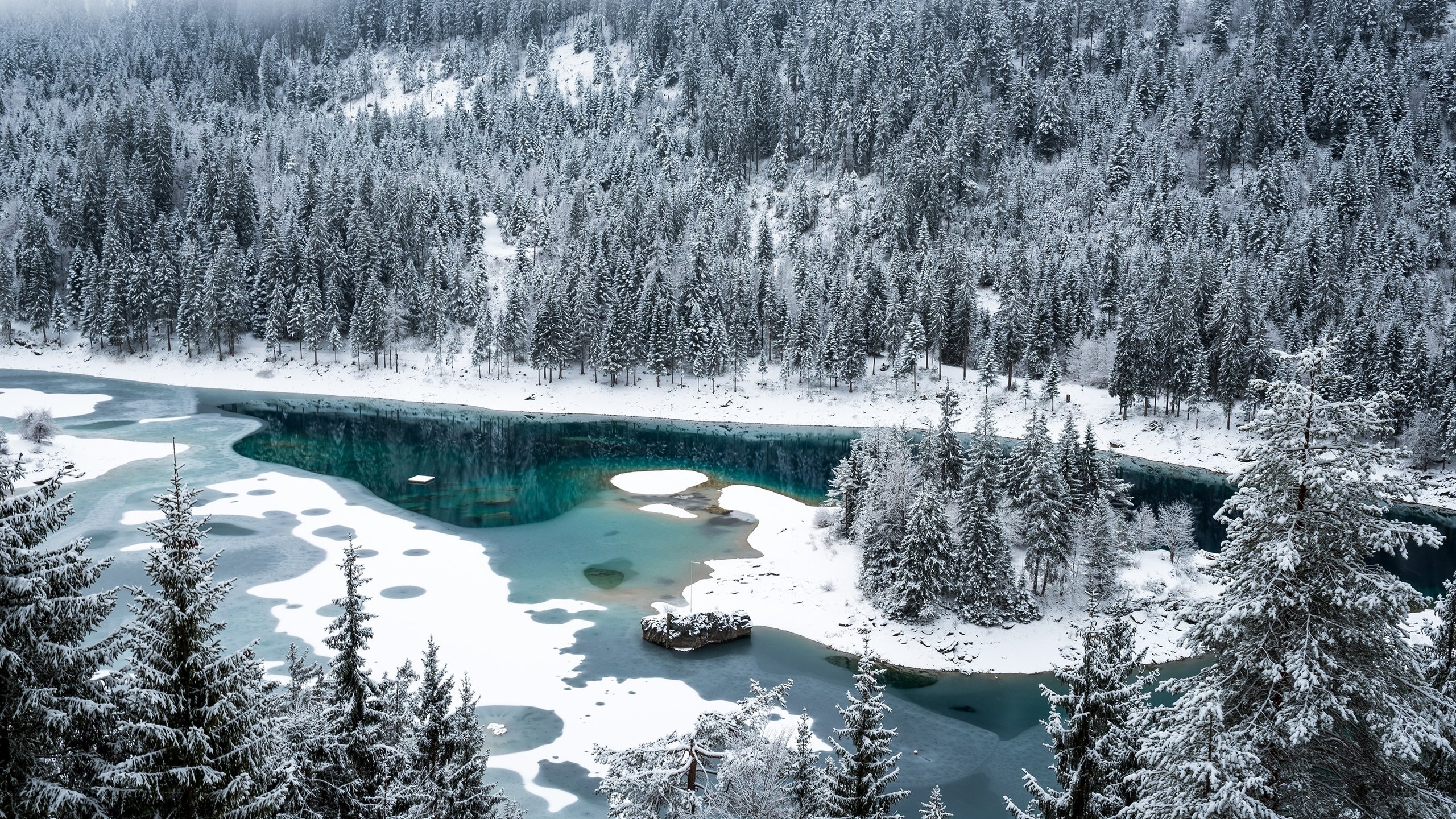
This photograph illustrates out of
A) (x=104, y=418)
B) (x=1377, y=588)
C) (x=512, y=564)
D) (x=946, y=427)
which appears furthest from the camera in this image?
(x=104, y=418)

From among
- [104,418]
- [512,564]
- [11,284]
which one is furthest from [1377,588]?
[11,284]

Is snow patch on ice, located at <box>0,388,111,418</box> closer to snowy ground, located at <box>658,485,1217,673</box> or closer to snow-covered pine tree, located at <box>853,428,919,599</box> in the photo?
snowy ground, located at <box>658,485,1217,673</box>

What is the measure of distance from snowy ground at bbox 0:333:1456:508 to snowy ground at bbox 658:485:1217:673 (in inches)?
1871

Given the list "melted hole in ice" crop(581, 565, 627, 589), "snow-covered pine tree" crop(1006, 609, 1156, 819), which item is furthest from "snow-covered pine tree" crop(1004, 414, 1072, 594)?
"snow-covered pine tree" crop(1006, 609, 1156, 819)

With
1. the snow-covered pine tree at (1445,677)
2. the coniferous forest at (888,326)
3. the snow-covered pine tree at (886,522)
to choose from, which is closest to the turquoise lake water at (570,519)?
the coniferous forest at (888,326)

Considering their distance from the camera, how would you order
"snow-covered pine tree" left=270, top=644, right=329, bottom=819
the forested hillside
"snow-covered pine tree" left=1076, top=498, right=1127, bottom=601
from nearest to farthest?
"snow-covered pine tree" left=270, top=644, right=329, bottom=819 → "snow-covered pine tree" left=1076, top=498, right=1127, bottom=601 → the forested hillside

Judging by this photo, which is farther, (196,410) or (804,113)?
(804,113)

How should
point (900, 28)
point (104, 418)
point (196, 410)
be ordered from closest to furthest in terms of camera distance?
1. point (104, 418)
2. point (196, 410)
3. point (900, 28)

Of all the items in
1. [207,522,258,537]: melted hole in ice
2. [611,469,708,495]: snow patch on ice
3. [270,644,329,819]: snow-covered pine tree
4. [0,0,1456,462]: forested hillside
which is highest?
[0,0,1456,462]: forested hillside

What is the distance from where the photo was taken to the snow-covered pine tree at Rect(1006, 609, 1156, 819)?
61.9ft

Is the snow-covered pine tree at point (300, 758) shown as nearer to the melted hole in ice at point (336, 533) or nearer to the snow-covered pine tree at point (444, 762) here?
the snow-covered pine tree at point (444, 762)

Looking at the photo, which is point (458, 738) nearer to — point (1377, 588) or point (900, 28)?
point (1377, 588)

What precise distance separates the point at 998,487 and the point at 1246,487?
50292 millimetres

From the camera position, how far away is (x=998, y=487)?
199ft
